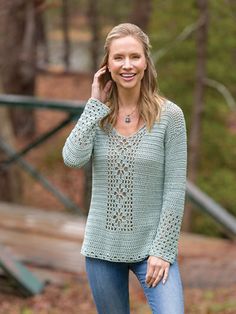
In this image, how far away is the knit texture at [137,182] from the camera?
247cm

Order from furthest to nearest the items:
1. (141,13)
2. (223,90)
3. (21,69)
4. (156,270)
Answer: (21,69) < (141,13) < (223,90) < (156,270)

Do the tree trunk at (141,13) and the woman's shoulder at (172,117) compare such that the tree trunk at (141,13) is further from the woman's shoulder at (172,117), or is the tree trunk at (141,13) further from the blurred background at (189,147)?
the woman's shoulder at (172,117)

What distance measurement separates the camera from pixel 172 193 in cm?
246

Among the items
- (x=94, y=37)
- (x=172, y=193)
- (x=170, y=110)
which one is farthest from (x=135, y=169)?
(x=94, y=37)

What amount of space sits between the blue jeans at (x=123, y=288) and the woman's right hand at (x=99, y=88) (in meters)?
0.65

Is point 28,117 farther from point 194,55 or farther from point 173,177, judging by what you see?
point 173,177

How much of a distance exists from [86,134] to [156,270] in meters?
0.59

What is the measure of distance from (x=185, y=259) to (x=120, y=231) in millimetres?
2871

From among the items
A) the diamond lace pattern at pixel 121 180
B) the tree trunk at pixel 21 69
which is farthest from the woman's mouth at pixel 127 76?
the tree trunk at pixel 21 69

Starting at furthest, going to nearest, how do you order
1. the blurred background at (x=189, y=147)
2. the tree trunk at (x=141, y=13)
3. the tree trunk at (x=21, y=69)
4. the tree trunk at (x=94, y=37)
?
the tree trunk at (x=94, y=37) < the tree trunk at (x=141, y=13) < the tree trunk at (x=21, y=69) < the blurred background at (x=189, y=147)

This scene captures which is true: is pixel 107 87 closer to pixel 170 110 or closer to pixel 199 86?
pixel 170 110

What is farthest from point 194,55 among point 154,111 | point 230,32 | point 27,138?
point 27,138

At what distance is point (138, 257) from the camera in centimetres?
250

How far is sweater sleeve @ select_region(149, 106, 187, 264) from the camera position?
2463 millimetres
